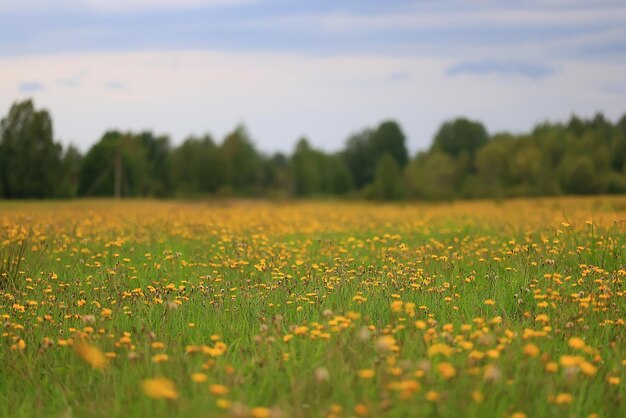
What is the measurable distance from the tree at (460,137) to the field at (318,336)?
80201 millimetres

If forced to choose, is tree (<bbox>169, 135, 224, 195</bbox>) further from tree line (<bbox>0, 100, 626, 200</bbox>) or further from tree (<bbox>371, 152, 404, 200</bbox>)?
tree (<bbox>371, 152, 404, 200</bbox>)

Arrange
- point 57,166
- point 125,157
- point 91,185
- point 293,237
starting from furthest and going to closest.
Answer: point 125,157
point 91,185
point 57,166
point 293,237

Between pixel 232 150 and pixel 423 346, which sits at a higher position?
pixel 232 150

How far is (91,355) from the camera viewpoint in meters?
4.38

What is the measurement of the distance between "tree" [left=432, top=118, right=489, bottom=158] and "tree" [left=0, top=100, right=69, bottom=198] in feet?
179

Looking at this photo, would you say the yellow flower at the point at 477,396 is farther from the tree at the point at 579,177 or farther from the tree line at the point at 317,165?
the tree at the point at 579,177

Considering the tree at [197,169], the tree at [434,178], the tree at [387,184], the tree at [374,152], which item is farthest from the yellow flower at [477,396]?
the tree at [374,152]

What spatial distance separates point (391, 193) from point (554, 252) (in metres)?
49.6

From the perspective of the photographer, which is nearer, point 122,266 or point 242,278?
point 242,278

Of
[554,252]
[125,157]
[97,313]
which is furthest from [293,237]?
[125,157]

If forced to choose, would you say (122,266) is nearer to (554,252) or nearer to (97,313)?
(97,313)

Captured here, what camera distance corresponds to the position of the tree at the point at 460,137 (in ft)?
289

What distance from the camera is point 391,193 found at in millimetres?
57719

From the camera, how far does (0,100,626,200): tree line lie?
45.2 meters
